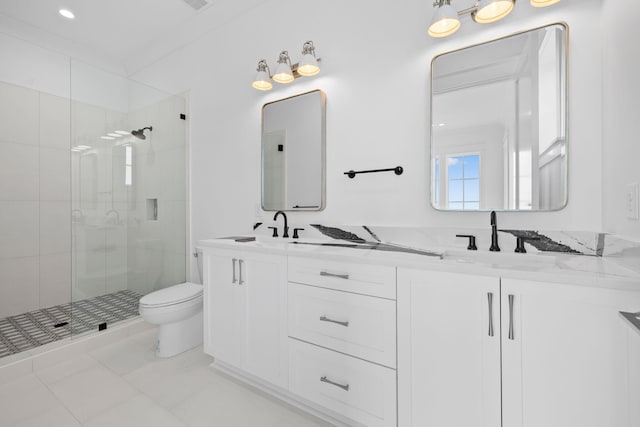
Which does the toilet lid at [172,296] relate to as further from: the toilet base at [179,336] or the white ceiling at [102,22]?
the white ceiling at [102,22]

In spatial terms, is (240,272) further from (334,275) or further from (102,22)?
(102,22)

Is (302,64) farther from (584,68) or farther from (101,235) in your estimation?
(101,235)

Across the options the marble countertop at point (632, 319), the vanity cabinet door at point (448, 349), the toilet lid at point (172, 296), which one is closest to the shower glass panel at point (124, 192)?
the toilet lid at point (172, 296)

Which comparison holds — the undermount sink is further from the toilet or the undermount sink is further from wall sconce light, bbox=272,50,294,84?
the toilet

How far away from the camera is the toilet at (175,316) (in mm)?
1965

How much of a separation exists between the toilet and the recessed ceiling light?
2.50 metres

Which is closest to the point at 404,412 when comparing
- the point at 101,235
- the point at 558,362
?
the point at 558,362

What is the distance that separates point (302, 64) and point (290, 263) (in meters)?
1.30

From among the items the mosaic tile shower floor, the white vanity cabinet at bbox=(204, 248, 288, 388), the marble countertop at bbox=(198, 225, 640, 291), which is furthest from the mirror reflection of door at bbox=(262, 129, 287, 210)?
the mosaic tile shower floor

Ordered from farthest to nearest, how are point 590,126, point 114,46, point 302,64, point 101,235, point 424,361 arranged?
point 114,46
point 101,235
point 302,64
point 590,126
point 424,361

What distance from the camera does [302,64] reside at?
6.07 ft

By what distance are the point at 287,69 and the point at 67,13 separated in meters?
2.12

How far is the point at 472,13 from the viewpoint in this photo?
1404 mm

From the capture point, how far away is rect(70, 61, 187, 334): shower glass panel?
94.6 inches
